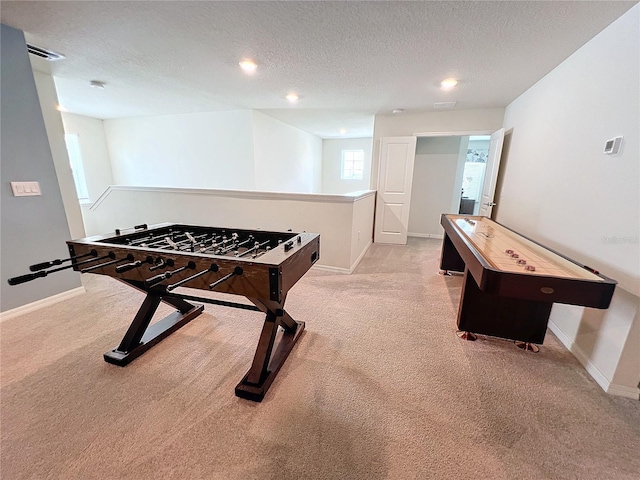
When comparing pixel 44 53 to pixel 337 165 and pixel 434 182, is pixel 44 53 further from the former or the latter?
pixel 337 165

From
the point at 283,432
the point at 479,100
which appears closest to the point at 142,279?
the point at 283,432

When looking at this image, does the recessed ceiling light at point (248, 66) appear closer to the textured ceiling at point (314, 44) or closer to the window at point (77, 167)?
the textured ceiling at point (314, 44)

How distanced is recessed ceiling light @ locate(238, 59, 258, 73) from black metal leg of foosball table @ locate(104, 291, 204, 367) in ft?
7.53

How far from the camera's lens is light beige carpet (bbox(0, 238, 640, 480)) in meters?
1.15

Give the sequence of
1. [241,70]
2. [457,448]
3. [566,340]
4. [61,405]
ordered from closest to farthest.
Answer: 1. [457,448]
2. [61,405]
3. [566,340]
4. [241,70]

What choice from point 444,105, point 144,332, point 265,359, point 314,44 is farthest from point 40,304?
point 444,105

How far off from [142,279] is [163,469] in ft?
3.13

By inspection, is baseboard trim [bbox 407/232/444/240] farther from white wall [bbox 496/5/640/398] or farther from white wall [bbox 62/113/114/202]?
white wall [bbox 62/113/114/202]

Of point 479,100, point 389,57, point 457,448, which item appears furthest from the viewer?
point 479,100

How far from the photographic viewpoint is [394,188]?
183 inches

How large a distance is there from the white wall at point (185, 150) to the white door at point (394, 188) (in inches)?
93.0

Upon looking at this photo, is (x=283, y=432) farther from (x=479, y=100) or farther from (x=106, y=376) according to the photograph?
(x=479, y=100)

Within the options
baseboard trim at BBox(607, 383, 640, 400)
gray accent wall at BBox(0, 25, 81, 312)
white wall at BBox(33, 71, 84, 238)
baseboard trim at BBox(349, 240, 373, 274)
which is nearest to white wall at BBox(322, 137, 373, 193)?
baseboard trim at BBox(349, 240, 373, 274)

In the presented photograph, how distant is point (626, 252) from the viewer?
149cm
